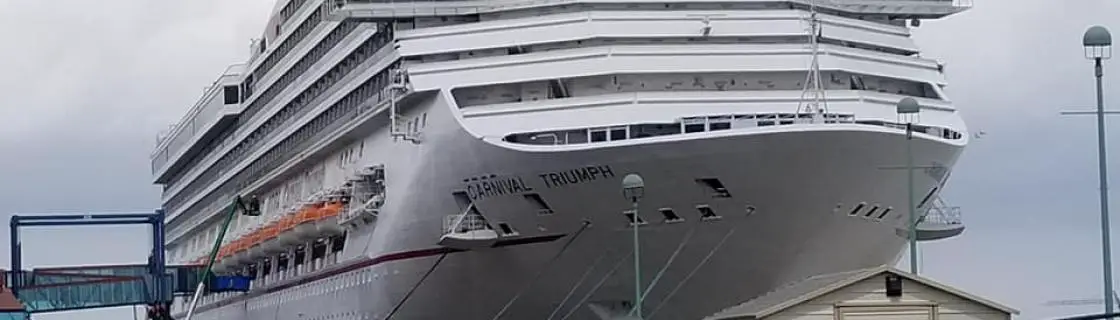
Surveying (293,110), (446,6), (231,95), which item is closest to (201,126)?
(231,95)

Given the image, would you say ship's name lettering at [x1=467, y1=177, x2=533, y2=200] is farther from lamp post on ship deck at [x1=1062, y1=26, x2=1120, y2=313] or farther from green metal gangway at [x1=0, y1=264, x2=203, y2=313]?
green metal gangway at [x1=0, y1=264, x2=203, y2=313]

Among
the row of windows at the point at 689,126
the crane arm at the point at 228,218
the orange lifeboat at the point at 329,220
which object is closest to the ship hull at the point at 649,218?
the row of windows at the point at 689,126

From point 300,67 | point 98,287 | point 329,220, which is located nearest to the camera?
point 329,220

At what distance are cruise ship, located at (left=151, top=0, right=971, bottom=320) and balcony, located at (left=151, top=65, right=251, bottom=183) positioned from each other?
23198 mm

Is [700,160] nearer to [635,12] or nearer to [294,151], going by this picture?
[635,12]

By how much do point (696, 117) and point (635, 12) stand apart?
3208 mm

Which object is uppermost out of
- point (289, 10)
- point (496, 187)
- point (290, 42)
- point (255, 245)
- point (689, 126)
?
point (289, 10)

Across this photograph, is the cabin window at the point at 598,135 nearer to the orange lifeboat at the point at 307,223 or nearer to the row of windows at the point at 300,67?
the row of windows at the point at 300,67

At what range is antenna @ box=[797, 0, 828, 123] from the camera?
39.4 meters

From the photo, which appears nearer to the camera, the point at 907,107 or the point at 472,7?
the point at 907,107

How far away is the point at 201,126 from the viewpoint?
7588 cm

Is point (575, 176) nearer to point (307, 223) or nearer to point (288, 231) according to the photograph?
point (307, 223)

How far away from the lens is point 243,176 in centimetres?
6519

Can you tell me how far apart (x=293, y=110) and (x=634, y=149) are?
811 inches
